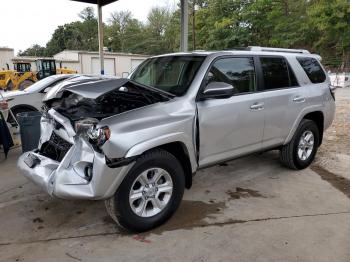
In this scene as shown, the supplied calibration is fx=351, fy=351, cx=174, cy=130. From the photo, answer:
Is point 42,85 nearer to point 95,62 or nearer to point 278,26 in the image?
point 95,62

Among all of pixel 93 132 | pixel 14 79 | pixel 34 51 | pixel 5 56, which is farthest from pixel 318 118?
pixel 34 51

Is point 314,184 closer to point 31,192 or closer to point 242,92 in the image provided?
point 242,92

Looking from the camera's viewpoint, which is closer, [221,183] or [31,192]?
[31,192]

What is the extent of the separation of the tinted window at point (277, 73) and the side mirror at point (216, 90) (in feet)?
3.45

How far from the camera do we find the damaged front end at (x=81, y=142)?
311 centimetres

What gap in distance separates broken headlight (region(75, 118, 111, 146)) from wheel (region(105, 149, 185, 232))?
0.40 meters

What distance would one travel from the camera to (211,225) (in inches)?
147

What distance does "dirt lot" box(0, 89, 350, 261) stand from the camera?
3.21 metres

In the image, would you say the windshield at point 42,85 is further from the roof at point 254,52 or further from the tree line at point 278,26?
the tree line at point 278,26

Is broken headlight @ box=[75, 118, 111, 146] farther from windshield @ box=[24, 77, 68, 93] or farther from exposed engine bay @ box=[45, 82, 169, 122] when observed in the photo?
windshield @ box=[24, 77, 68, 93]

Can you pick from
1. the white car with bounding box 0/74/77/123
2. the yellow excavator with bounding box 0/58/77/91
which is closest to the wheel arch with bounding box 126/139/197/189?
the white car with bounding box 0/74/77/123

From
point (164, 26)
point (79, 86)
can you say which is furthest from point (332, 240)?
point (164, 26)

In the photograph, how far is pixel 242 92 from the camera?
14.4 feet

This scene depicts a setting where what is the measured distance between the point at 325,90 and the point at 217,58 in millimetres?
2377
